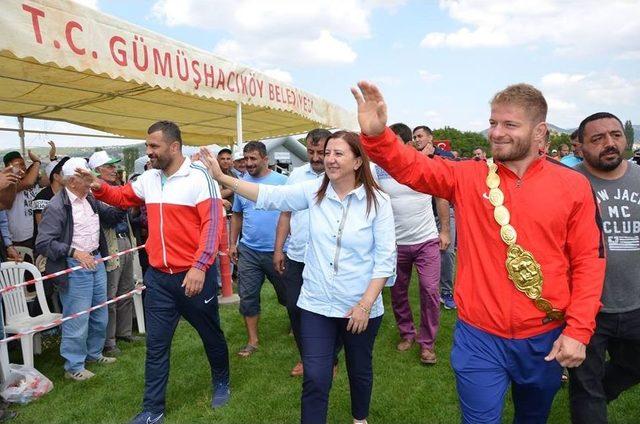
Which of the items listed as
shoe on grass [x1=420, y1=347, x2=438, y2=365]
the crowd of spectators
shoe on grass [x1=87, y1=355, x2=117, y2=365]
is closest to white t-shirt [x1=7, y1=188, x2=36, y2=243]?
the crowd of spectators

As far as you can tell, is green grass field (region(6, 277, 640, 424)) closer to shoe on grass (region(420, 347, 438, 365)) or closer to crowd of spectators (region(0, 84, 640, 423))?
shoe on grass (region(420, 347, 438, 365))

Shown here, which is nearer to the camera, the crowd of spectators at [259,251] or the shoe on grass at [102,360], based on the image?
the crowd of spectators at [259,251]

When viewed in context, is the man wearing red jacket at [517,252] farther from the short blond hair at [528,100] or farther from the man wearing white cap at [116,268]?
the man wearing white cap at [116,268]

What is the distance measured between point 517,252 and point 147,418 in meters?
2.86

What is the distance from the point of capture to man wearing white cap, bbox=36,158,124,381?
4281mm

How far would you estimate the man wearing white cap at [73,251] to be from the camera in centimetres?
428

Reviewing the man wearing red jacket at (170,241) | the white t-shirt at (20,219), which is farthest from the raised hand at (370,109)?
the white t-shirt at (20,219)

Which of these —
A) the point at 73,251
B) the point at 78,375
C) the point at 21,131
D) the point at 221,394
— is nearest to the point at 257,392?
the point at 221,394

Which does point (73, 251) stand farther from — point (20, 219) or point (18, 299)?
point (20, 219)

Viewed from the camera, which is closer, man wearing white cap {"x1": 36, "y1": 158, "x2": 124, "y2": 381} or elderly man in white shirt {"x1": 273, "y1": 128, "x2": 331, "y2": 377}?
elderly man in white shirt {"x1": 273, "y1": 128, "x2": 331, "y2": 377}

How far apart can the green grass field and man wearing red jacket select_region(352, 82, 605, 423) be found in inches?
58.6

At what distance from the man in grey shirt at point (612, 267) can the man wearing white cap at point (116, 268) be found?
4274mm

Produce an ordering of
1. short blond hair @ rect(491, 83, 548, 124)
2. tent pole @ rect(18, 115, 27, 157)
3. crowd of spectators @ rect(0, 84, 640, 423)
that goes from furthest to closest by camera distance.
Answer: tent pole @ rect(18, 115, 27, 157) → crowd of spectators @ rect(0, 84, 640, 423) → short blond hair @ rect(491, 83, 548, 124)

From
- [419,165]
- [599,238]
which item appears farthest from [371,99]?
[599,238]
